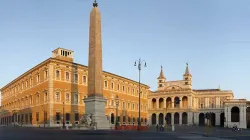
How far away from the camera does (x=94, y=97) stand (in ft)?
121

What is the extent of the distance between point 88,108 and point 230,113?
4666cm

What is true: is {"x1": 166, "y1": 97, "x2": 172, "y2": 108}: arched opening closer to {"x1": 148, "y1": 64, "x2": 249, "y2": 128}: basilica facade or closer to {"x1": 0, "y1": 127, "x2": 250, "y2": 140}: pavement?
{"x1": 148, "y1": 64, "x2": 249, "y2": 128}: basilica facade

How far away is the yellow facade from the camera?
5425cm

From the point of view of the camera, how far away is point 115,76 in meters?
71.7

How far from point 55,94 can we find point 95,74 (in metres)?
19.4

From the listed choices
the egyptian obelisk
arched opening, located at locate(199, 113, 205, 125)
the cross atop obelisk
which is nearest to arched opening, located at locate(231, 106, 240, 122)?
arched opening, located at locate(199, 113, 205, 125)

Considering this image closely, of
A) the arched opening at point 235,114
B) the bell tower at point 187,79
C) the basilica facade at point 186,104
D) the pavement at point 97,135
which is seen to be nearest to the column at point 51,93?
the pavement at point 97,135

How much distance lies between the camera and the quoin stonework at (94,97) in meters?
38.6

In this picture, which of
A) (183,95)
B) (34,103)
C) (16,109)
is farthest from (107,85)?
(183,95)

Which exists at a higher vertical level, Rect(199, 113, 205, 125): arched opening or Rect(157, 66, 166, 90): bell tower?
Rect(157, 66, 166, 90): bell tower

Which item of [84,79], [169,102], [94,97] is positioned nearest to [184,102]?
[169,102]

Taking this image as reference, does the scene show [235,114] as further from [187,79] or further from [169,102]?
[169,102]

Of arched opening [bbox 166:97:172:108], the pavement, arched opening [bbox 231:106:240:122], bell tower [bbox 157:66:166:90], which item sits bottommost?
arched opening [bbox 231:106:240:122]

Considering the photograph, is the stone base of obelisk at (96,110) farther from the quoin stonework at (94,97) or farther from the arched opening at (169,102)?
the arched opening at (169,102)
